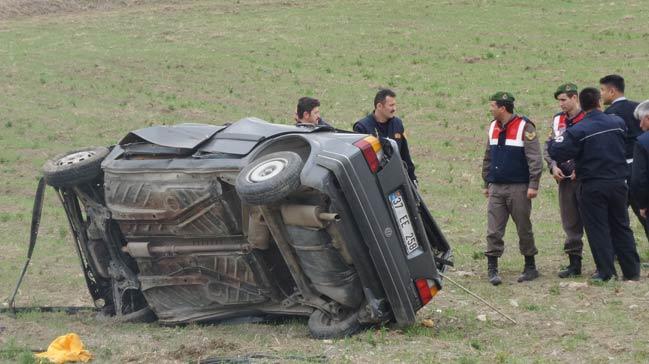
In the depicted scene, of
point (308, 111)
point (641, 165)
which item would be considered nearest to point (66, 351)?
point (308, 111)

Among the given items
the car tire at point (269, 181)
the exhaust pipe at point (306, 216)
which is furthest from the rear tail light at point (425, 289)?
the car tire at point (269, 181)

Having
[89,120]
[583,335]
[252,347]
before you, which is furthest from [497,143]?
[89,120]

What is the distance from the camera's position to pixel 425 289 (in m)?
8.13

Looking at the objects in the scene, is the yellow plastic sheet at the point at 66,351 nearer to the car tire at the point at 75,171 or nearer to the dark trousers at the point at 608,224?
the car tire at the point at 75,171

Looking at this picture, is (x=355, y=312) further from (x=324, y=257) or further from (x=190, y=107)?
(x=190, y=107)

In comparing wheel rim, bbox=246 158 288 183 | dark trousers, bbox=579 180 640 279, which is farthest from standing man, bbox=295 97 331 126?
wheel rim, bbox=246 158 288 183

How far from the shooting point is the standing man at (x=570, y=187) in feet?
34.4

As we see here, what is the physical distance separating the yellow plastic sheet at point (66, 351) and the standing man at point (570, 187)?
499 cm

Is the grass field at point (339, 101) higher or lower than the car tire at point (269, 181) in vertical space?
lower

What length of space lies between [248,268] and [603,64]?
773 inches

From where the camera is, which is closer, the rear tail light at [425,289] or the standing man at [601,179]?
the rear tail light at [425,289]

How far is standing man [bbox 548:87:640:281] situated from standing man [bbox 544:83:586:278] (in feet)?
1.37

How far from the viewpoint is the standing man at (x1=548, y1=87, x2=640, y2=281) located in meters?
9.82

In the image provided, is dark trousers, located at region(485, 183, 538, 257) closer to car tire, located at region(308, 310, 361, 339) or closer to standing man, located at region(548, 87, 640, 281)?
standing man, located at region(548, 87, 640, 281)
